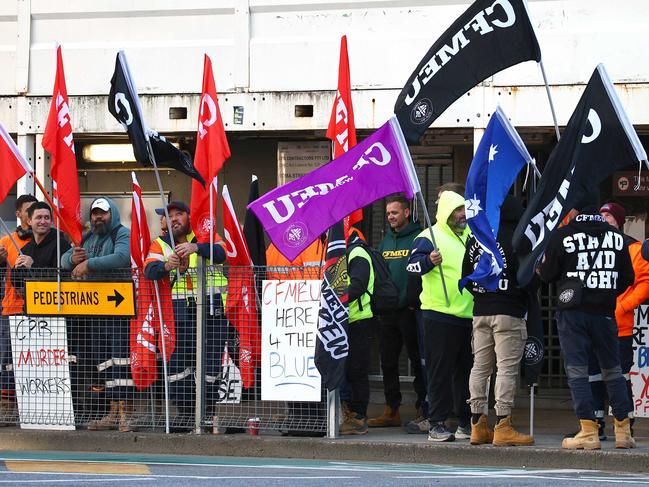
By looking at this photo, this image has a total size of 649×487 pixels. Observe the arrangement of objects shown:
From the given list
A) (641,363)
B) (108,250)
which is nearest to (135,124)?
(108,250)

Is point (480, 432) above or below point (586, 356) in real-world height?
below

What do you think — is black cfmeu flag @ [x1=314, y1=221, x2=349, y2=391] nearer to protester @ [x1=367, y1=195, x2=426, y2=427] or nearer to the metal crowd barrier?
the metal crowd barrier

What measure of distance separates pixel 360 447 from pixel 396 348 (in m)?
1.65

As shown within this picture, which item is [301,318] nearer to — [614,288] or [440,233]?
[440,233]

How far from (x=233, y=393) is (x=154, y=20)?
410 centimetres

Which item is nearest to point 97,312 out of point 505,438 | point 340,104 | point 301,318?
point 301,318

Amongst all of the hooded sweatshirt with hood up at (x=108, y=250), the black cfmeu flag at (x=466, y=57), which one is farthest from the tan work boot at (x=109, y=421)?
the black cfmeu flag at (x=466, y=57)

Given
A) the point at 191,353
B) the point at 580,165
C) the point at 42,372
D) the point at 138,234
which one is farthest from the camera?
the point at 42,372

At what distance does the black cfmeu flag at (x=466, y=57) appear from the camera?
10.8 m

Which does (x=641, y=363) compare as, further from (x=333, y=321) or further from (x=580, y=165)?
(x=333, y=321)

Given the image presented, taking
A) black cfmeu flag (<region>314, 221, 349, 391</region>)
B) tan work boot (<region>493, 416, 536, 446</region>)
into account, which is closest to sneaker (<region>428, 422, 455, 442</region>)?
tan work boot (<region>493, 416, 536, 446</region>)

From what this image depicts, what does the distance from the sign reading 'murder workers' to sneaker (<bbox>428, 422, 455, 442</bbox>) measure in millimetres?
2543

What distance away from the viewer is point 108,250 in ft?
40.4

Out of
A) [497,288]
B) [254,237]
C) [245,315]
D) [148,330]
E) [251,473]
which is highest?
[254,237]
